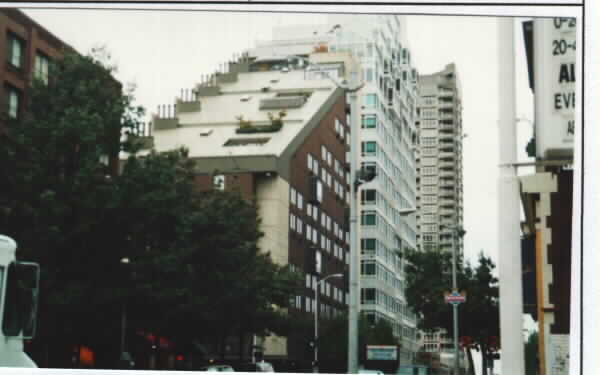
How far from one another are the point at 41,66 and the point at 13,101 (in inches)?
73.4

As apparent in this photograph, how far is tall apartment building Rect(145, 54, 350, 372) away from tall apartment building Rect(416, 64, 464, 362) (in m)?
4.66

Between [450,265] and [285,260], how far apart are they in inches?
420

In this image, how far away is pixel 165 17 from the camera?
8.30 metres

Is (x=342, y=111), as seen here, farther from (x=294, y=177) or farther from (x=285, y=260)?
(x=285, y=260)

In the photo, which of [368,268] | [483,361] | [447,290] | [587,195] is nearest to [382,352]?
[447,290]

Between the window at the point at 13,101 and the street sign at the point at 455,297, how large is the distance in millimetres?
17554

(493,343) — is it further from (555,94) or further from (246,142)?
(246,142)

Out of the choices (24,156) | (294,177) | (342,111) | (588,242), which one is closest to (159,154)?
(24,156)

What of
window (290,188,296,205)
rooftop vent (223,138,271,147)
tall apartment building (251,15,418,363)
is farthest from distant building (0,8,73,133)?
tall apartment building (251,15,418,363)

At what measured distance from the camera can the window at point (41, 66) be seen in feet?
81.0

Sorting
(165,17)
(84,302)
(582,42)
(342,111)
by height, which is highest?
(342,111)

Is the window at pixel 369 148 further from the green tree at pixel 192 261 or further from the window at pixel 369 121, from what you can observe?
the green tree at pixel 192 261

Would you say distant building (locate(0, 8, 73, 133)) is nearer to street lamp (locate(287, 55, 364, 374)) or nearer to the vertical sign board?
street lamp (locate(287, 55, 364, 374))

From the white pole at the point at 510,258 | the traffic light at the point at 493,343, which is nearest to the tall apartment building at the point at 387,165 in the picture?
the traffic light at the point at 493,343
